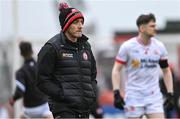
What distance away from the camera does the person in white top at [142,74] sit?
12.0 m

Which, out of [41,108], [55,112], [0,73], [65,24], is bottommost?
[0,73]

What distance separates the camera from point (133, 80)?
12086mm

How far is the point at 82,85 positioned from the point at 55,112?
1.46 ft

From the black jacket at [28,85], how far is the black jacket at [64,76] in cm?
373

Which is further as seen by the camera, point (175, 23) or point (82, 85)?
point (175, 23)

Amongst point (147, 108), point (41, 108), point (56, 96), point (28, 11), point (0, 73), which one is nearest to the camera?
point (56, 96)

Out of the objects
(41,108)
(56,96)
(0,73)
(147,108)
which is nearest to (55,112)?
(56,96)

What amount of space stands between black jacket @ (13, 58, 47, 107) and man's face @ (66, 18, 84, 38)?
376 cm

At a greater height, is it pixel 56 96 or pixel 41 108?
pixel 56 96

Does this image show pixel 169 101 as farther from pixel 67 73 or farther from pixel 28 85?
pixel 67 73

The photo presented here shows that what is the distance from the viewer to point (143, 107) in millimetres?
12031

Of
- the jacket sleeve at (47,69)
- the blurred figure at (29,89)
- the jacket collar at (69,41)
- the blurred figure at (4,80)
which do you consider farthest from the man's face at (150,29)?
the blurred figure at (4,80)

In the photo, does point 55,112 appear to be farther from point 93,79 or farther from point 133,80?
point 133,80

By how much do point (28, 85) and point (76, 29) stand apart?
4.04 metres
